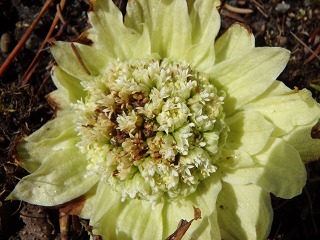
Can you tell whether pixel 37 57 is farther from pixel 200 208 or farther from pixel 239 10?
pixel 200 208

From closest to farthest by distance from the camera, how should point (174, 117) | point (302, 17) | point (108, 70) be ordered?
point (174, 117) → point (108, 70) → point (302, 17)

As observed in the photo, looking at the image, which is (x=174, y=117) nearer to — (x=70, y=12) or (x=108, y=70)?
(x=108, y=70)

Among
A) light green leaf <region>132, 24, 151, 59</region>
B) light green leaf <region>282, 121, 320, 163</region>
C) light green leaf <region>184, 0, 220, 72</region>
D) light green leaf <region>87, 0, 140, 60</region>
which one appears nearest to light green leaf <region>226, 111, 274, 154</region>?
light green leaf <region>282, 121, 320, 163</region>

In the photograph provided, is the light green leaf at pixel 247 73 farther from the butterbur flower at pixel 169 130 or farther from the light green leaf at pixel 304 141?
the light green leaf at pixel 304 141

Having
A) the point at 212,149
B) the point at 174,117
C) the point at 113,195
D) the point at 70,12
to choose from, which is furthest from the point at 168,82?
the point at 70,12

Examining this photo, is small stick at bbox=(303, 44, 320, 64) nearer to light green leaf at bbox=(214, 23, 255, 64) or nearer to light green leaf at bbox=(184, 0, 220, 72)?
light green leaf at bbox=(214, 23, 255, 64)

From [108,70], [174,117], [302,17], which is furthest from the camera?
[302,17]

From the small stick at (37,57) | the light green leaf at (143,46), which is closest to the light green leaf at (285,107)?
the light green leaf at (143,46)
